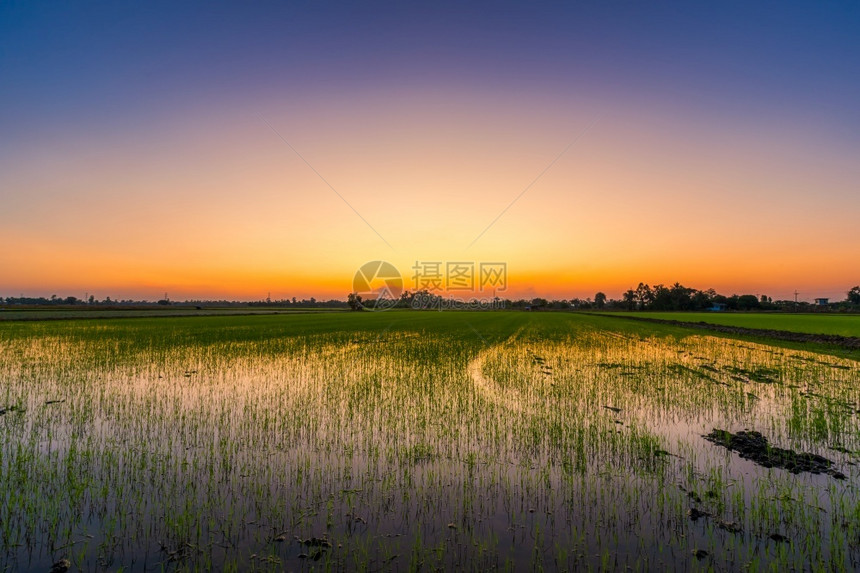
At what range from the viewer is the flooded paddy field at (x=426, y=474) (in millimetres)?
4539

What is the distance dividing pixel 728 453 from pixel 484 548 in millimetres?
5565

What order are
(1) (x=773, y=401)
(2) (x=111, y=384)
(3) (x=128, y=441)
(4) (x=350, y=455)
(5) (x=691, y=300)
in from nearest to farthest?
(4) (x=350, y=455)
(3) (x=128, y=441)
(1) (x=773, y=401)
(2) (x=111, y=384)
(5) (x=691, y=300)

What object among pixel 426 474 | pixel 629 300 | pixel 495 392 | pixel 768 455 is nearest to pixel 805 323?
pixel 495 392

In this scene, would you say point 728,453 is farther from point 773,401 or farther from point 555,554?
point 773,401

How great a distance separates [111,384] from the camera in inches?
522

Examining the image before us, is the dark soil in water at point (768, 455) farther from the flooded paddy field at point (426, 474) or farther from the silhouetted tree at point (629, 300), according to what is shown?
the silhouetted tree at point (629, 300)

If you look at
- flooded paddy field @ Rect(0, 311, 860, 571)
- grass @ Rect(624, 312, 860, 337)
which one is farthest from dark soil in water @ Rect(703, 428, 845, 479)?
grass @ Rect(624, 312, 860, 337)

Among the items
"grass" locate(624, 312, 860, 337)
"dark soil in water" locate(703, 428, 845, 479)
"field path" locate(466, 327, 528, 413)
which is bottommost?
"dark soil in water" locate(703, 428, 845, 479)

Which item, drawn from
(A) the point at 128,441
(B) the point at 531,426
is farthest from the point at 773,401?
(A) the point at 128,441

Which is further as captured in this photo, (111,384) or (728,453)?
(111,384)

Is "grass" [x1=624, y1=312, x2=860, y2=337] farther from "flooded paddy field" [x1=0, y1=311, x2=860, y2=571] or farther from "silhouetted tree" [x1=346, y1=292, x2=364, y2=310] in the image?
"silhouetted tree" [x1=346, y1=292, x2=364, y2=310]

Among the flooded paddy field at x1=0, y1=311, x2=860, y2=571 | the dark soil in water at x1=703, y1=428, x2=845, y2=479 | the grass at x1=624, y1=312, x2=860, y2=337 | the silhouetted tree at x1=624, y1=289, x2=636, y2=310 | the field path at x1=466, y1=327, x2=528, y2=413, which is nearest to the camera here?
the flooded paddy field at x1=0, y1=311, x2=860, y2=571

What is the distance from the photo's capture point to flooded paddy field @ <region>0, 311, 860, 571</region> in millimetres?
4539

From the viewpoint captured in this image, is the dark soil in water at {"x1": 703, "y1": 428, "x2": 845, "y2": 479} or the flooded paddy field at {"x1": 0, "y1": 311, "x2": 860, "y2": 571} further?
the dark soil in water at {"x1": 703, "y1": 428, "x2": 845, "y2": 479}
